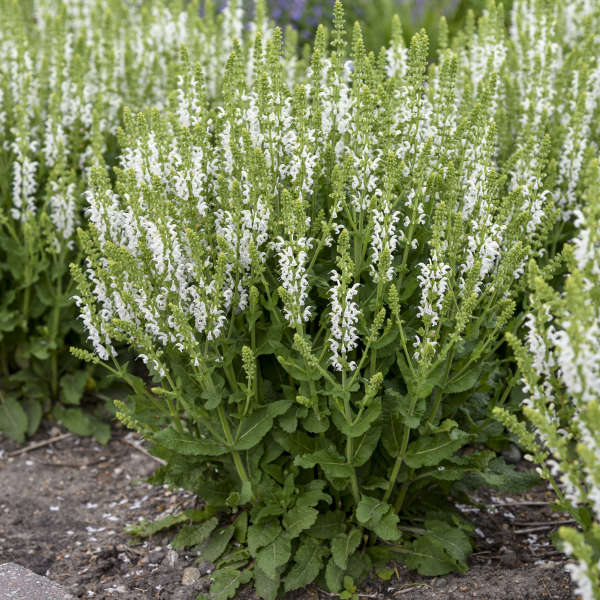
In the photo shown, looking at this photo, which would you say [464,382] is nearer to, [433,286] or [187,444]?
[433,286]

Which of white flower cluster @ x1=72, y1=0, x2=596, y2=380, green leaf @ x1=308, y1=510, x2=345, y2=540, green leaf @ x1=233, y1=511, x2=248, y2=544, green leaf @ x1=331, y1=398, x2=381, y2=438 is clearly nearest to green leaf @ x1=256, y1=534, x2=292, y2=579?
green leaf @ x1=308, y1=510, x2=345, y2=540

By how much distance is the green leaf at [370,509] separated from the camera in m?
3.05

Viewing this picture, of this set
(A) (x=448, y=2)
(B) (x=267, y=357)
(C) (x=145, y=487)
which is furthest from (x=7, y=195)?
(A) (x=448, y=2)

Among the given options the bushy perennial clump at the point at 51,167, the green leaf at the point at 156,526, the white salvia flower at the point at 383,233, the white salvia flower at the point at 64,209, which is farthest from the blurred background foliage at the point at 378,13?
the green leaf at the point at 156,526

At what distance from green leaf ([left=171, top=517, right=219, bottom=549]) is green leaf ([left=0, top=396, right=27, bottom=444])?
5.52ft

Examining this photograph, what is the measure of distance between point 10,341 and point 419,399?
2.93 metres

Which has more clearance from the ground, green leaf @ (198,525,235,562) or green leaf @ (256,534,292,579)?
green leaf @ (256,534,292,579)

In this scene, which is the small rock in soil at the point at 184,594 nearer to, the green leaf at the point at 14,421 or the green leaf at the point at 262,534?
the green leaf at the point at 262,534

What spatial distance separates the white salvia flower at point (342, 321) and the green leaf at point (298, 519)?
616 mm

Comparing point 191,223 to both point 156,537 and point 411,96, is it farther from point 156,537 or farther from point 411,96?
point 156,537

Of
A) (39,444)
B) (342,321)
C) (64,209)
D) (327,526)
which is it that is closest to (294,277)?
(342,321)

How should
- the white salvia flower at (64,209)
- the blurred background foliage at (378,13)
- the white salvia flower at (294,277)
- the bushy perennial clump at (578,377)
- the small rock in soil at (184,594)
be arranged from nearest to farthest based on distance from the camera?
the bushy perennial clump at (578,377), the white salvia flower at (294,277), the small rock in soil at (184,594), the white salvia flower at (64,209), the blurred background foliage at (378,13)

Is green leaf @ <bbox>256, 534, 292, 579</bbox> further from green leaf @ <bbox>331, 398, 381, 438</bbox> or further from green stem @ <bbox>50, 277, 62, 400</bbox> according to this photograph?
green stem @ <bbox>50, 277, 62, 400</bbox>

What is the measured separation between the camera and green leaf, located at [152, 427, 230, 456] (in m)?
3.17
